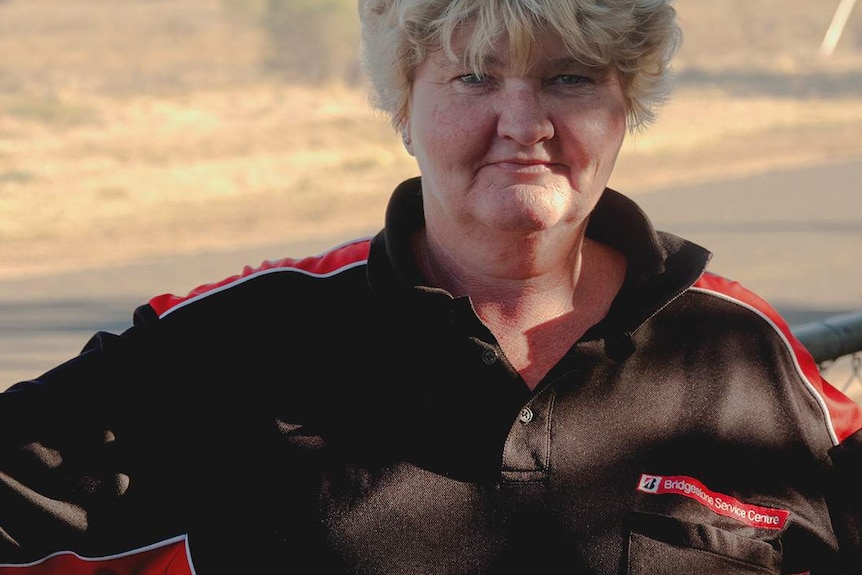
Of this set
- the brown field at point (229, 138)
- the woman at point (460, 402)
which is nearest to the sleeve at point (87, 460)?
the woman at point (460, 402)

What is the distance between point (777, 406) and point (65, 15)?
1277 inches

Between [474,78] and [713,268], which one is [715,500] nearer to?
[474,78]

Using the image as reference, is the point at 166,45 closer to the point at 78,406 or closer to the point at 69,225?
the point at 69,225

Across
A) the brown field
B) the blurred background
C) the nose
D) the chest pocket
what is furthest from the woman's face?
the brown field

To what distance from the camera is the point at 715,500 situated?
82.0 inches

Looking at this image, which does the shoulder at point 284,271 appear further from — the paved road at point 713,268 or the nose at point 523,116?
the paved road at point 713,268

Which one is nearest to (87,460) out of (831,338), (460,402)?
(460,402)

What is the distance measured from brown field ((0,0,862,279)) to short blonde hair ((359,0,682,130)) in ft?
13.5

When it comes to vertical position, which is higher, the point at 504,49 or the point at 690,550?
the point at 504,49

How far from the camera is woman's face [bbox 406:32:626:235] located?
196 centimetres

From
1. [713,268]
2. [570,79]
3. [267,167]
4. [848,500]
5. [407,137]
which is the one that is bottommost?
[267,167]

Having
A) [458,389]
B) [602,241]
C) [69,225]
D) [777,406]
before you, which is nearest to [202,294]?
[458,389]

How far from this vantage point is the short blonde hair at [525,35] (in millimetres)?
1929

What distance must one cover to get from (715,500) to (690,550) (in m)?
0.09
